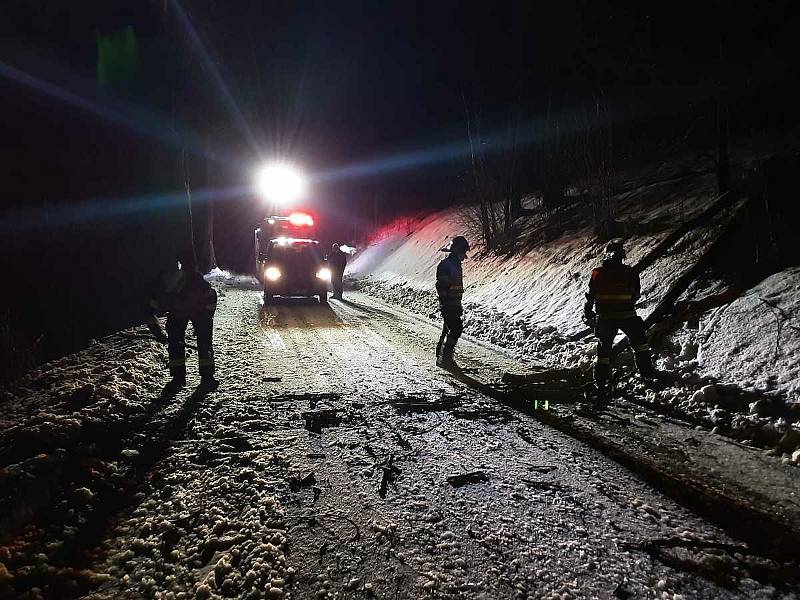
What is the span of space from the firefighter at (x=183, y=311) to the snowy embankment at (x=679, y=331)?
16.0 feet

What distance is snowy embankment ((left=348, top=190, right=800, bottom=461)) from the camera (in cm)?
471

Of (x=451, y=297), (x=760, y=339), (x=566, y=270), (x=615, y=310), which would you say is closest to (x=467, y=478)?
(x=615, y=310)

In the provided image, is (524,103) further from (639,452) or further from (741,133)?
(639,452)

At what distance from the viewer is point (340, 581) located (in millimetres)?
2385

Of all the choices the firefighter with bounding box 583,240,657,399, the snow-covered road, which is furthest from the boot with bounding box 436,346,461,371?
the firefighter with bounding box 583,240,657,399

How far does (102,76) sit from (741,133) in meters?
20.4

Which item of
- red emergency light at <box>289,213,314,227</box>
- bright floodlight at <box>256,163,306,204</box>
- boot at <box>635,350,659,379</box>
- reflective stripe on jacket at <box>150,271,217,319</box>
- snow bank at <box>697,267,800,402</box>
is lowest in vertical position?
boot at <box>635,350,659,379</box>

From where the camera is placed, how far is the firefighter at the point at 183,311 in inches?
226

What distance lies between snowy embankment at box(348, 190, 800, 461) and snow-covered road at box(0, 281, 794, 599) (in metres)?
1.99

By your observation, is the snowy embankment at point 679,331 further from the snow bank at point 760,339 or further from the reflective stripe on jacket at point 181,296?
the reflective stripe on jacket at point 181,296

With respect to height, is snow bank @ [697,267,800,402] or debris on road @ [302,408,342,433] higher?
snow bank @ [697,267,800,402]

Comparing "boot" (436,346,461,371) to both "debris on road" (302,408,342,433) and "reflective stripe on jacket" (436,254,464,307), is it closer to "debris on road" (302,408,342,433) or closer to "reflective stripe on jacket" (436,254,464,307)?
"reflective stripe on jacket" (436,254,464,307)

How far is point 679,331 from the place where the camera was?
6473mm

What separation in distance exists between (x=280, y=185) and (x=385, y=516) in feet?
152
